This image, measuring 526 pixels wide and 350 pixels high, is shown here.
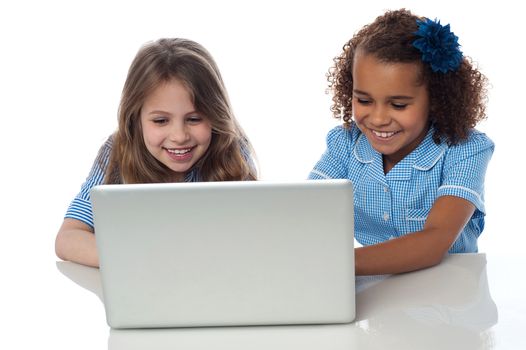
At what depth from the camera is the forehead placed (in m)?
1.72

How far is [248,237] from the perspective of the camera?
1165mm

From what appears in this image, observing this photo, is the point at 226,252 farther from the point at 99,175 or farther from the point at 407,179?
the point at 99,175

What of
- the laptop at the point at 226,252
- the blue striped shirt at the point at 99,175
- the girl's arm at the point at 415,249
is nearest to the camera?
the laptop at the point at 226,252

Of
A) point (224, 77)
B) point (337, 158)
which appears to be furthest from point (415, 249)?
point (224, 77)

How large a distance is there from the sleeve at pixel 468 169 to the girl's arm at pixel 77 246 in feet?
2.37

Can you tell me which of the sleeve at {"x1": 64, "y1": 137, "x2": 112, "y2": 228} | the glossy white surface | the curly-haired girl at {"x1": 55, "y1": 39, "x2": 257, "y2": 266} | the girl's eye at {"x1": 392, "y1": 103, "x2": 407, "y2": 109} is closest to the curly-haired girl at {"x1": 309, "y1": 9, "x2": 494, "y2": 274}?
the girl's eye at {"x1": 392, "y1": 103, "x2": 407, "y2": 109}

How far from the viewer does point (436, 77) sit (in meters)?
1.77

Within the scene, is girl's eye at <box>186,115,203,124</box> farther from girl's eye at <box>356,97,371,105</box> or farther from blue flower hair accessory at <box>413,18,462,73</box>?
blue flower hair accessory at <box>413,18,462,73</box>

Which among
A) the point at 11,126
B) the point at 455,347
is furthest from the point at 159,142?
the point at 11,126

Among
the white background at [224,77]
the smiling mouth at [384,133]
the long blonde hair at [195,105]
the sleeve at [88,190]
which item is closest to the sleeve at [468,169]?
the smiling mouth at [384,133]

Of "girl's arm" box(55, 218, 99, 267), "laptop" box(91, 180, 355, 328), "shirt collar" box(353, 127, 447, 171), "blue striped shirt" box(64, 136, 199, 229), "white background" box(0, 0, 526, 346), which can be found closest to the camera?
"laptop" box(91, 180, 355, 328)

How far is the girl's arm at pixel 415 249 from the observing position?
147 cm

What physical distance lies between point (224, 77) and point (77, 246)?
5.78 ft

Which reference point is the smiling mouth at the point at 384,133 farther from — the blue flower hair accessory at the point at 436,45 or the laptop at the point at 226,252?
the laptop at the point at 226,252
